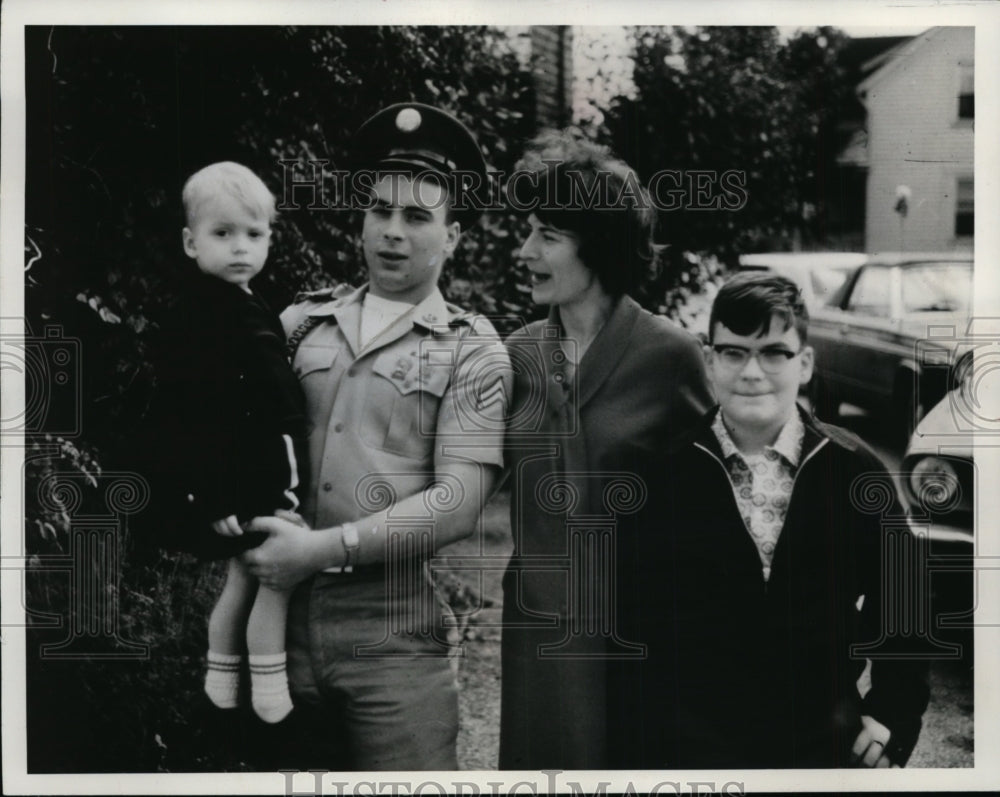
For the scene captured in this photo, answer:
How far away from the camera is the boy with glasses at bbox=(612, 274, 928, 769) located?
3971mm

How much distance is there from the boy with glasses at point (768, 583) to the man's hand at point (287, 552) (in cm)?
112

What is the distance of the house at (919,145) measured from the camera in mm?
4039

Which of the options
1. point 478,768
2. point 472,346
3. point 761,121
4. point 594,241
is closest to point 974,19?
point 761,121

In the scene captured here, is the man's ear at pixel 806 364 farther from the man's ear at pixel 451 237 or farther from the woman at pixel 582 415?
the man's ear at pixel 451 237

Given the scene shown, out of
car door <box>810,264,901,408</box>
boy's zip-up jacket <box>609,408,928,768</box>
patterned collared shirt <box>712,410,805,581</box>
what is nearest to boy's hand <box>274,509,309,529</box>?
boy's zip-up jacket <box>609,408,928,768</box>

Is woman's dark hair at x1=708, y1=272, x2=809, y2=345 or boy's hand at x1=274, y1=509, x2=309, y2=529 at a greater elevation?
woman's dark hair at x1=708, y1=272, x2=809, y2=345

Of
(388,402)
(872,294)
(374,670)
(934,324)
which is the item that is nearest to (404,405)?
(388,402)

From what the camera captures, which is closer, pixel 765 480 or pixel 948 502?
pixel 765 480

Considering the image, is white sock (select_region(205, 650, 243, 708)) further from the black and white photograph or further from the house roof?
the house roof

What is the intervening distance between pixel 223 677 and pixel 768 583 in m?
1.94

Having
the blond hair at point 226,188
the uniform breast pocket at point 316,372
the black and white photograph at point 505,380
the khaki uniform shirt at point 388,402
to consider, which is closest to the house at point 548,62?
the black and white photograph at point 505,380

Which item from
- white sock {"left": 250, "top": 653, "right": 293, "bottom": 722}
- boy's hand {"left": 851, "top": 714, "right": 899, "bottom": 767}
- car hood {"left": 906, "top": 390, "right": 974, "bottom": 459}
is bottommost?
boy's hand {"left": 851, "top": 714, "right": 899, "bottom": 767}

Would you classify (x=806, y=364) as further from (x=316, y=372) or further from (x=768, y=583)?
(x=316, y=372)

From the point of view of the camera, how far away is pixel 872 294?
4.05 m
